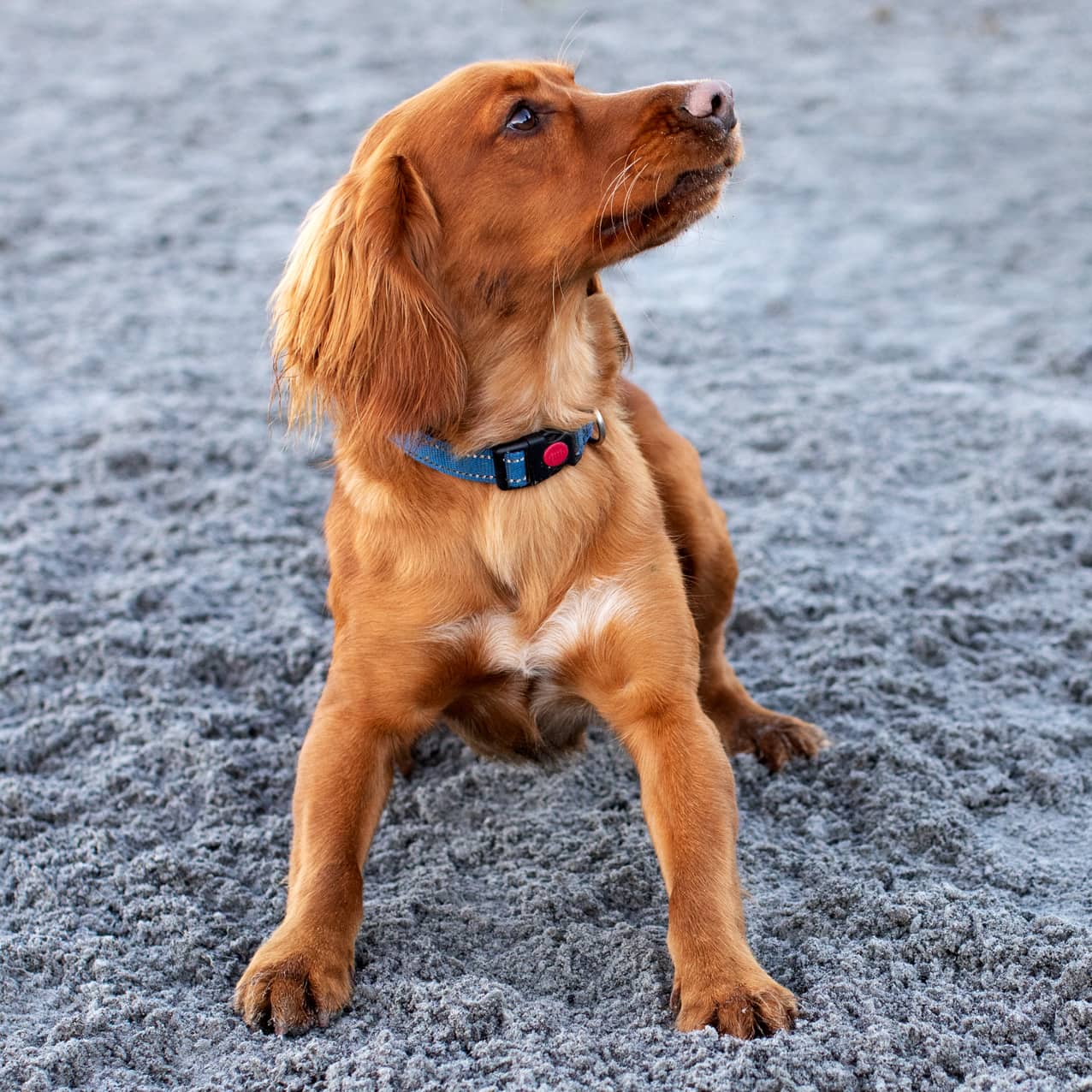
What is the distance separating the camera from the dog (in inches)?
109

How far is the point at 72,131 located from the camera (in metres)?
8.91

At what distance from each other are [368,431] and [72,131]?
23.1ft

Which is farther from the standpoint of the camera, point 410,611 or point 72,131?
point 72,131

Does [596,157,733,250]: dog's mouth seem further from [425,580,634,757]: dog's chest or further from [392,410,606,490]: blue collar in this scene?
[425,580,634,757]: dog's chest

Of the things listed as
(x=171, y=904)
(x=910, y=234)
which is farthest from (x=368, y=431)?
(x=910, y=234)

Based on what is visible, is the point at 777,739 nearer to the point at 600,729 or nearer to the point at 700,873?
the point at 600,729

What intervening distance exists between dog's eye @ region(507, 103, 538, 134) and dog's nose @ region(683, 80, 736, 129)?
301 mm

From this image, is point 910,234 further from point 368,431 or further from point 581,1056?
point 581,1056

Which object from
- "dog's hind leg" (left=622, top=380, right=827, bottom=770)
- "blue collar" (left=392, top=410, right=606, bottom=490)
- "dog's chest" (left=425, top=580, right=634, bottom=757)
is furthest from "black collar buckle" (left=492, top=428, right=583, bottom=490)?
"dog's hind leg" (left=622, top=380, right=827, bottom=770)

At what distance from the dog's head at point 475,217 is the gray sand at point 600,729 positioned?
0.35 metres

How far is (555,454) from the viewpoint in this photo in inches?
116

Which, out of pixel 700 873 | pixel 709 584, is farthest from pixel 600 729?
pixel 700 873

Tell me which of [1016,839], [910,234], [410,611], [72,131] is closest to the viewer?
[410,611]

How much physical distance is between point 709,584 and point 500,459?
896mm
